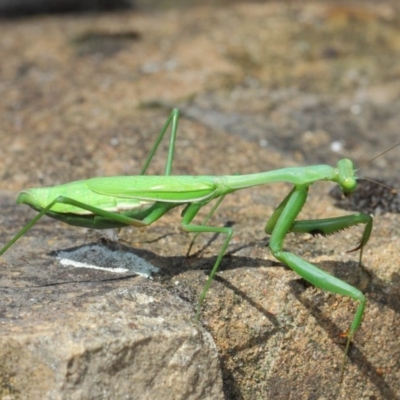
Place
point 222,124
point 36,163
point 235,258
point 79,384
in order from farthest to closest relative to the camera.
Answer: point 222,124, point 36,163, point 235,258, point 79,384

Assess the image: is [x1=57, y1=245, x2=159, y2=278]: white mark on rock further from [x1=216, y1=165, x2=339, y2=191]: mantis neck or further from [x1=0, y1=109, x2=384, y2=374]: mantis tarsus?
[x1=216, y1=165, x2=339, y2=191]: mantis neck

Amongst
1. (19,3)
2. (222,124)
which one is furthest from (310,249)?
(19,3)

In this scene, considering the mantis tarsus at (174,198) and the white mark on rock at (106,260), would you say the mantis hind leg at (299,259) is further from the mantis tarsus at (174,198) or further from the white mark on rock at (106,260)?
the white mark on rock at (106,260)

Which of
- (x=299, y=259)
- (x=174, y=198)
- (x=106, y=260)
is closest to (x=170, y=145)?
(x=174, y=198)

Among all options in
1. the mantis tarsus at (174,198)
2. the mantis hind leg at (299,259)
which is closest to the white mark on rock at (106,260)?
the mantis tarsus at (174,198)

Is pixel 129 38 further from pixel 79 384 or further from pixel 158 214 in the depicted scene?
pixel 79 384

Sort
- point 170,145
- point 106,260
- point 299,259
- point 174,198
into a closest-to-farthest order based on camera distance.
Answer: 1. point 299,259
2. point 174,198
3. point 106,260
4. point 170,145

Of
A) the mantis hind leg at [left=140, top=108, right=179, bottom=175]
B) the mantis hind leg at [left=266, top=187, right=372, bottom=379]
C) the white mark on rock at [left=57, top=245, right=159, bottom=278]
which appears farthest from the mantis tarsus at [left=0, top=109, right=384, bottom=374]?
the mantis hind leg at [left=140, top=108, right=179, bottom=175]

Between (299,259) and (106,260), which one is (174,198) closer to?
(106,260)
